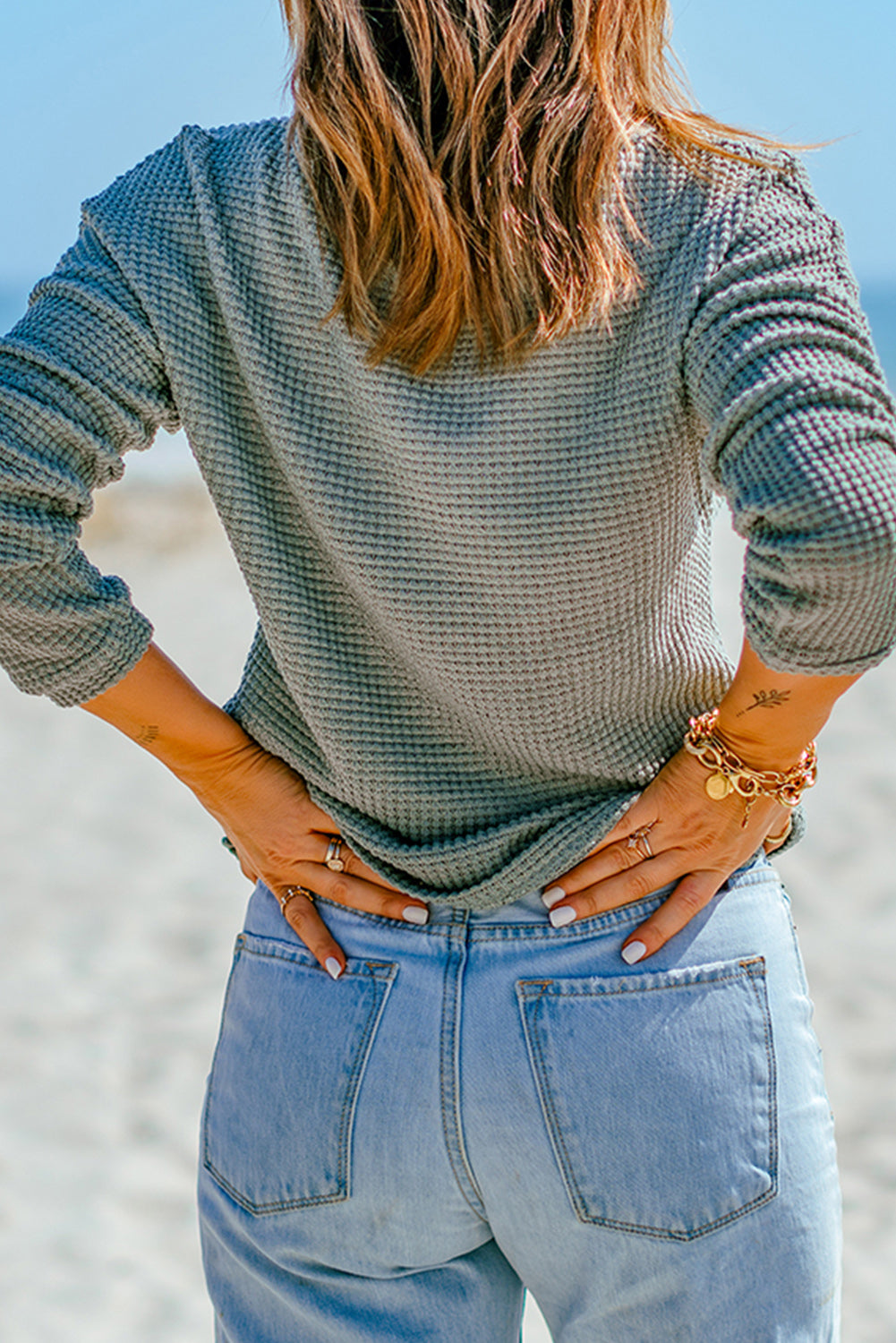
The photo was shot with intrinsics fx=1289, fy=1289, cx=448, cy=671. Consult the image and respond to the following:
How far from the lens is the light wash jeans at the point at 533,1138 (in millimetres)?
1054

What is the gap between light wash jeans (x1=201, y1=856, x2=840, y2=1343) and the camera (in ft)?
3.46

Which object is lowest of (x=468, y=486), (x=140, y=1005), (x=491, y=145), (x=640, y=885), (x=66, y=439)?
(x=140, y=1005)

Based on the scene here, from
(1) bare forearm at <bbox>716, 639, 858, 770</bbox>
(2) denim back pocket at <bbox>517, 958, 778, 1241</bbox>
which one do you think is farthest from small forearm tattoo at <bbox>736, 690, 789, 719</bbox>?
(2) denim back pocket at <bbox>517, 958, 778, 1241</bbox>

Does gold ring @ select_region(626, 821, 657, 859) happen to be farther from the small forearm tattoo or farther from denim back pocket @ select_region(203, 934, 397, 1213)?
denim back pocket @ select_region(203, 934, 397, 1213)

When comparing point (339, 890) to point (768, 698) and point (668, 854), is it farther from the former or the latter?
point (768, 698)

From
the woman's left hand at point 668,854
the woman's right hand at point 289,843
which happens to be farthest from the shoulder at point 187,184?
the woman's left hand at point 668,854

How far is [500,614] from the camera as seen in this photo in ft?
3.65

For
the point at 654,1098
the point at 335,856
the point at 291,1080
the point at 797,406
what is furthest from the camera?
the point at 335,856

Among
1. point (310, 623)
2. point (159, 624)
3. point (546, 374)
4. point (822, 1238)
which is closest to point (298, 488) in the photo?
point (310, 623)

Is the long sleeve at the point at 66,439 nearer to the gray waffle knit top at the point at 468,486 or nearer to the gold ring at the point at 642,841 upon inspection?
the gray waffle knit top at the point at 468,486

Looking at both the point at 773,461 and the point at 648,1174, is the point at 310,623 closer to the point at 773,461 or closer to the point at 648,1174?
the point at 773,461

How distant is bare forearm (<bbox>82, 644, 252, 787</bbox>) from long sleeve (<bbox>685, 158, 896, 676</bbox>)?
59 cm

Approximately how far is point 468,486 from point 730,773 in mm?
369

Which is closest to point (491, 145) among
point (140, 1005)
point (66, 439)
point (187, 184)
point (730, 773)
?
point (187, 184)
